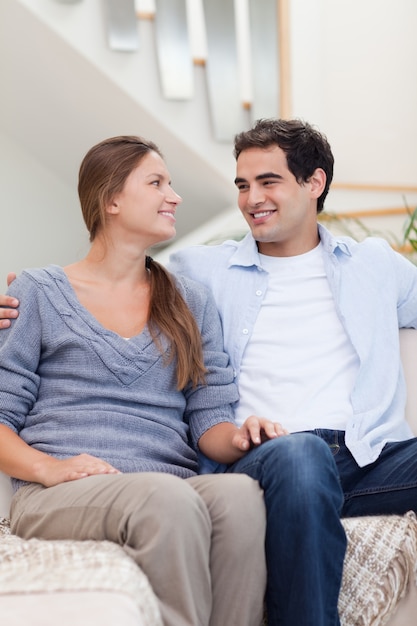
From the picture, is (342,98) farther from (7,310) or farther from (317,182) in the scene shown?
(7,310)

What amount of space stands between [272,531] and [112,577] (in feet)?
1.08

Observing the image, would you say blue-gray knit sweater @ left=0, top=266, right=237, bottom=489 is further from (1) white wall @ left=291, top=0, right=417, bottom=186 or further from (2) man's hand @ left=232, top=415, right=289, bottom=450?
(1) white wall @ left=291, top=0, right=417, bottom=186

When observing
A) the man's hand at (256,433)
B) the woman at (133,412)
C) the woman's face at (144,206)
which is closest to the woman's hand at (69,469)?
the woman at (133,412)

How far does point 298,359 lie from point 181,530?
2.17 ft

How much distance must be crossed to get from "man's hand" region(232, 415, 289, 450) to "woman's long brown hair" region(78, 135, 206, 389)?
0.18 m

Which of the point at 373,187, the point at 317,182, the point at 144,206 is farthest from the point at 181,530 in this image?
the point at 373,187

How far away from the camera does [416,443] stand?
183cm

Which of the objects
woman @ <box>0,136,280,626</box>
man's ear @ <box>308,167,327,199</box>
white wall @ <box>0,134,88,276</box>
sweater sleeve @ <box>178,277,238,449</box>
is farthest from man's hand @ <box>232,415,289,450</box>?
white wall @ <box>0,134,88,276</box>

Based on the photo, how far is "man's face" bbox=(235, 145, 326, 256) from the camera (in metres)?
2.07

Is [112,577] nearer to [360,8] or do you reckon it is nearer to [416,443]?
[416,443]

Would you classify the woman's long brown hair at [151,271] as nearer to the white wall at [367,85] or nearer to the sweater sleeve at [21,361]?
the sweater sleeve at [21,361]

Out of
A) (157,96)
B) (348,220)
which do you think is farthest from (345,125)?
(157,96)

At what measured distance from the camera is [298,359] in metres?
1.93

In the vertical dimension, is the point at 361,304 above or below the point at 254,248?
below
